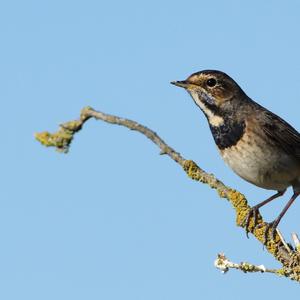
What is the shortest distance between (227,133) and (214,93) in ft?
1.83

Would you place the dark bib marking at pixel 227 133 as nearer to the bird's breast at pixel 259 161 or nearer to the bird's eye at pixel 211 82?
the bird's breast at pixel 259 161

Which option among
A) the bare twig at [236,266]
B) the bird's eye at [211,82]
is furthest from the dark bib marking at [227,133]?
the bare twig at [236,266]

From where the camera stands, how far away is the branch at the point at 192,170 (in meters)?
4.74

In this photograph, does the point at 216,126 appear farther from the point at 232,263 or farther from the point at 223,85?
the point at 232,263

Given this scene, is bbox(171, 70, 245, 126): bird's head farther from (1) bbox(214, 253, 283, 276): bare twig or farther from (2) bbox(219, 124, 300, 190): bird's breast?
(1) bbox(214, 253, 283, 276): bare twig

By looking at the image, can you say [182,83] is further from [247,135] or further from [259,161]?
[259,161]

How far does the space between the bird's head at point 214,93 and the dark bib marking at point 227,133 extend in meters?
0.09

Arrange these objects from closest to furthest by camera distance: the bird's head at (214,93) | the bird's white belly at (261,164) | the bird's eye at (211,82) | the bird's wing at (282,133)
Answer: the bird's white belly at (261,164) < the bird's head at (214,93) < the bird's eye at (211,82) < the bird's wing at (282,133)

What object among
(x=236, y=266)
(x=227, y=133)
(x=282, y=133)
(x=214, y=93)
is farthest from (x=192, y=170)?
(x=282, y=133)

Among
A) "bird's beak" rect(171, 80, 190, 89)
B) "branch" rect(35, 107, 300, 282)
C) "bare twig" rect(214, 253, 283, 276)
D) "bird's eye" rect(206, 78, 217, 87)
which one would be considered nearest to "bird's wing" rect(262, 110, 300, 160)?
"bird's eye" rect(206, 78, 217, 87)

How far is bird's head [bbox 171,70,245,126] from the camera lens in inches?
327

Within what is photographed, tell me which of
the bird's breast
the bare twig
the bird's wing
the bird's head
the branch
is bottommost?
the bare twig

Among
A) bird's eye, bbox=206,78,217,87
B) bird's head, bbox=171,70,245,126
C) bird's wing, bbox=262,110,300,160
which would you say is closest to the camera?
bird's head, bbox=171,70,245,126

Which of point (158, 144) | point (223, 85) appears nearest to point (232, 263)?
point (158, 144)
